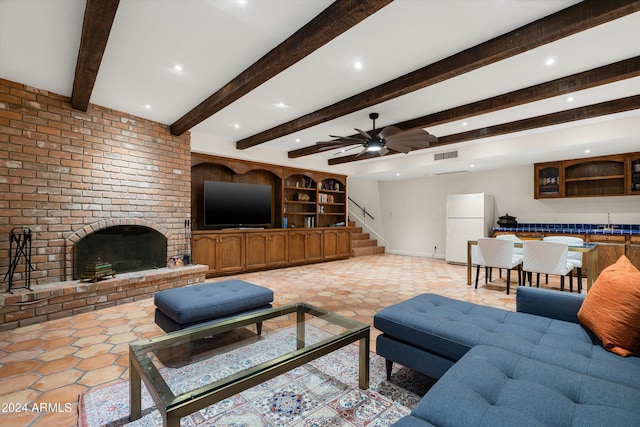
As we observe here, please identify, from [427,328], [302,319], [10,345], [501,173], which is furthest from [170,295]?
[501,173]

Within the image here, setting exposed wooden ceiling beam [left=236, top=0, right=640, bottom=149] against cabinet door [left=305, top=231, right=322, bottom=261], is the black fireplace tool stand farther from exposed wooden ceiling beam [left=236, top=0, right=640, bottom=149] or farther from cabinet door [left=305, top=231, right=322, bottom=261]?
cabinet door [left=305, top=231, right=322, bottom=261]

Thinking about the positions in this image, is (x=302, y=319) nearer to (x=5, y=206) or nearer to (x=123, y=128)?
(x=5, y=206)

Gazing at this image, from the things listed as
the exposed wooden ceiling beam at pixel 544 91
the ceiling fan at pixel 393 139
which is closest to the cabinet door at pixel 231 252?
the ceiling fan at pixel 393 139

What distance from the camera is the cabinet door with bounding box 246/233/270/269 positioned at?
5.62 metres

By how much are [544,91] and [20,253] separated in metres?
5.81

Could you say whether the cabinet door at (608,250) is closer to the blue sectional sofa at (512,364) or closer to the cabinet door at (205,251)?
the blue sectional sofa at (512,364)

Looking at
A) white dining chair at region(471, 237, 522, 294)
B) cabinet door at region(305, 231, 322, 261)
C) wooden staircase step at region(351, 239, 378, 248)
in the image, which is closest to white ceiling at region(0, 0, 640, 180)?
white dining chair at region(471, 237, 522, 294)

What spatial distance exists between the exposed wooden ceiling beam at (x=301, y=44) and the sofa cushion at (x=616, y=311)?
1990 mm

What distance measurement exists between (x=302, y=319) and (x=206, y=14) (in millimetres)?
2328

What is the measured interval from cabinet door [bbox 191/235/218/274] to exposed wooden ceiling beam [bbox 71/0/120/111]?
253 centimetres

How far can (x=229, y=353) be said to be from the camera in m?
1.92

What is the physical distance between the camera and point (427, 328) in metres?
1.70

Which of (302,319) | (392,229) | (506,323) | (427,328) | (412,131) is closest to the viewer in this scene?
(427,328)

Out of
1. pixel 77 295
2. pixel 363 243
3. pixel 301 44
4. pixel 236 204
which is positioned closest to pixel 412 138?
pixel 301 44
